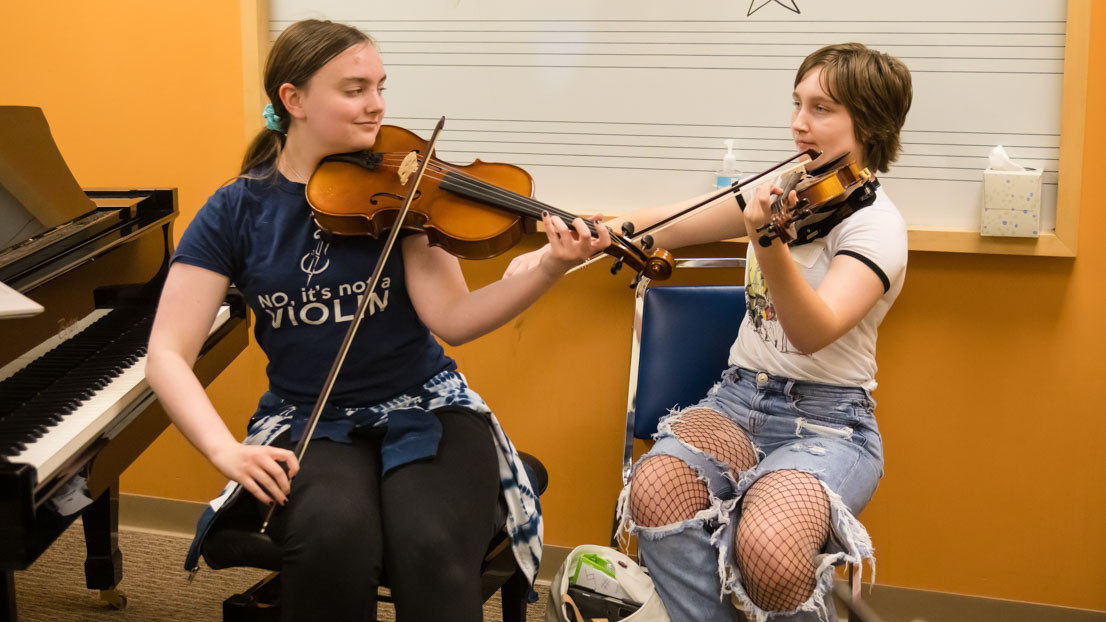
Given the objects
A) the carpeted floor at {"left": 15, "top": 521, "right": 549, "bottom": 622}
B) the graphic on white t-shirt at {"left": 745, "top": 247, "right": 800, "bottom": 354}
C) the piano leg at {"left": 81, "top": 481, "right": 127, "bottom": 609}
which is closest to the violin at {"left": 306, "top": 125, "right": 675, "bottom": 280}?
the graphic on white t-shirt at {"left": 745, "top": 247, "right": 800, "bottom": 354}

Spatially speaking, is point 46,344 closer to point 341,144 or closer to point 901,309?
point 341,144

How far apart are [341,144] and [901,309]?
1.26 meters

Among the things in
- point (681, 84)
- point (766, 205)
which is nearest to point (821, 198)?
point (766, 205)

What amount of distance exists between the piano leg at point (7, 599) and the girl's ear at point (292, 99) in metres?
0.84

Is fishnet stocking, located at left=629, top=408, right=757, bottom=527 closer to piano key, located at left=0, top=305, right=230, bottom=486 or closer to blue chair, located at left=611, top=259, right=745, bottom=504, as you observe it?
blue chair, located at left=611, top=259, right=745, bottom=504

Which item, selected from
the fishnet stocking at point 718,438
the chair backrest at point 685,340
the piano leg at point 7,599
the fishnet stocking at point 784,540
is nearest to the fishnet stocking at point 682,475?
the fishnet stocking at point 718,438

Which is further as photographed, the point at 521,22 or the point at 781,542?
the point at 521,22

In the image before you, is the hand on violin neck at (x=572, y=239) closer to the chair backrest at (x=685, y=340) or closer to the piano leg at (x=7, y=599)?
the chair backrest at (x=685, y=340)

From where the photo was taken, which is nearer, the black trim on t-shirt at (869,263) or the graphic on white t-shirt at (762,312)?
the black trim on t-shirt at (869,263)

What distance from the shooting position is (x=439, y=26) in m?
2.28

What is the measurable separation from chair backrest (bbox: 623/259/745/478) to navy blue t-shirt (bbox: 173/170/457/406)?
60 cm

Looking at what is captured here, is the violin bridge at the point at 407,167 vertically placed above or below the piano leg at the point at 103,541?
above

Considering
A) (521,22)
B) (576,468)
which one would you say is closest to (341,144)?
(521,22)

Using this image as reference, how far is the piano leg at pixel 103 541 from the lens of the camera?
198cm
